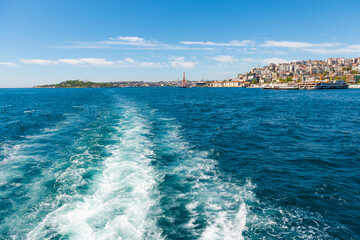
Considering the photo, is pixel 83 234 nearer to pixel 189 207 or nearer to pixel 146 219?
pixel 146 219

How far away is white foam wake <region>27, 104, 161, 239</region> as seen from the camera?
7.15 m

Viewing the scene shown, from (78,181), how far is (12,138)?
50.4 ft

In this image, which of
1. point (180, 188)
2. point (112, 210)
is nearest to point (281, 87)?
point (180, 188)

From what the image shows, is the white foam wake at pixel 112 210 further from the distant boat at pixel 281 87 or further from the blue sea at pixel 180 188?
the distant boat at pixel 281 87

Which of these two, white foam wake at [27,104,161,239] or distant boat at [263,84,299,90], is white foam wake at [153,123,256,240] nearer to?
white foam wake at [27,104,161,239]

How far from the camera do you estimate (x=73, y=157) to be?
14.8m

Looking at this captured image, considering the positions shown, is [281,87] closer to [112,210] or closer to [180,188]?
[180,188]

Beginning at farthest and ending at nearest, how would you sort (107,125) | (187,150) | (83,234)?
(107,125), (187,150), (83,234)

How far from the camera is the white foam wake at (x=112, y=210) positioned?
7.15 metres

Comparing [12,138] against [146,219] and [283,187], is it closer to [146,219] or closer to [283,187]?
[146,219]

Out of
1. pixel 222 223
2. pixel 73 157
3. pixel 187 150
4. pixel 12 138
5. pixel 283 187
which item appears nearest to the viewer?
pixel 222 223

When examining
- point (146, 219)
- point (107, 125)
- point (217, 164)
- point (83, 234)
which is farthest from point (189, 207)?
point (107, 125)

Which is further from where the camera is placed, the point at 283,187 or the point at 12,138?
the point at 12,138

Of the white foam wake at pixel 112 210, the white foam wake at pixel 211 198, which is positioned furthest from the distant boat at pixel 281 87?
the white foam wake at pixel 112 210
